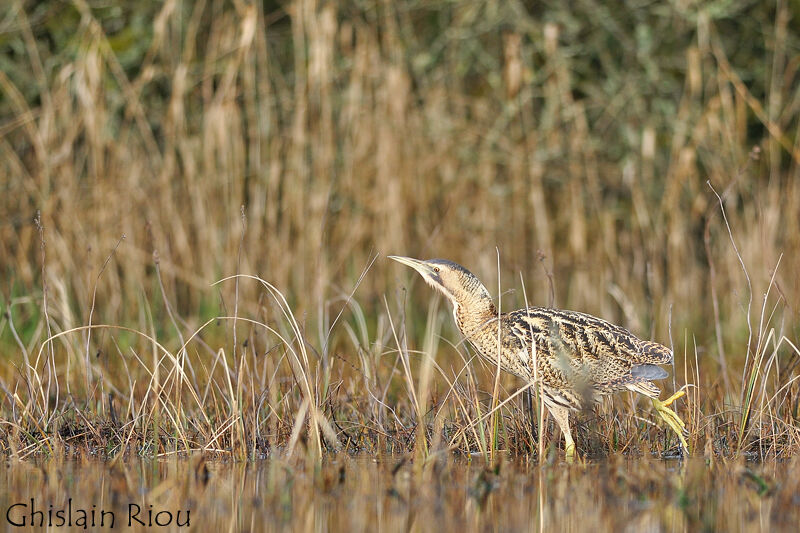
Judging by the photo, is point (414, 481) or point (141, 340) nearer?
point (414, 481)

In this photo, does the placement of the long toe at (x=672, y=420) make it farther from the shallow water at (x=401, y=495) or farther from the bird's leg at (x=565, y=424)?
the bird's leg at (x=565, y=424)

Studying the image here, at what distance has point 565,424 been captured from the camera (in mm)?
4340

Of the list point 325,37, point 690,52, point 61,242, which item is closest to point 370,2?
point 325,37

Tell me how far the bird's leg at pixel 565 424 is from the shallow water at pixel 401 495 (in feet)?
0.81

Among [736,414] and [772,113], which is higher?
[772,113]

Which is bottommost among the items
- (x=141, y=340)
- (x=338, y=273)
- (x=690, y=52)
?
(x=141, y=340)

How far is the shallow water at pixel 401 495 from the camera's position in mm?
2914

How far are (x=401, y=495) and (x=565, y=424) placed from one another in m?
1.24

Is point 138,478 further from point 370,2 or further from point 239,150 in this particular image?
point 370,2

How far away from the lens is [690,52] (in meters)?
7.40

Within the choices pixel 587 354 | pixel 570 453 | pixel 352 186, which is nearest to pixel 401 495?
pixel 570 453

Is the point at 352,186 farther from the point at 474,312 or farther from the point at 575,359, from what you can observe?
the point at 575,359

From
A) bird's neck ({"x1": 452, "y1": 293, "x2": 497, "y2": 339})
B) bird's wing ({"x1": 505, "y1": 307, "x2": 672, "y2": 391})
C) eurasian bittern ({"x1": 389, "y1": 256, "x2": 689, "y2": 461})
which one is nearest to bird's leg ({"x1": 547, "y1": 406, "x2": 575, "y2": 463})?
eurasian bittern ({"x1": 389, "y1": 256, "x2": 689, "y2": 461})

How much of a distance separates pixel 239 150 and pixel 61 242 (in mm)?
1226
